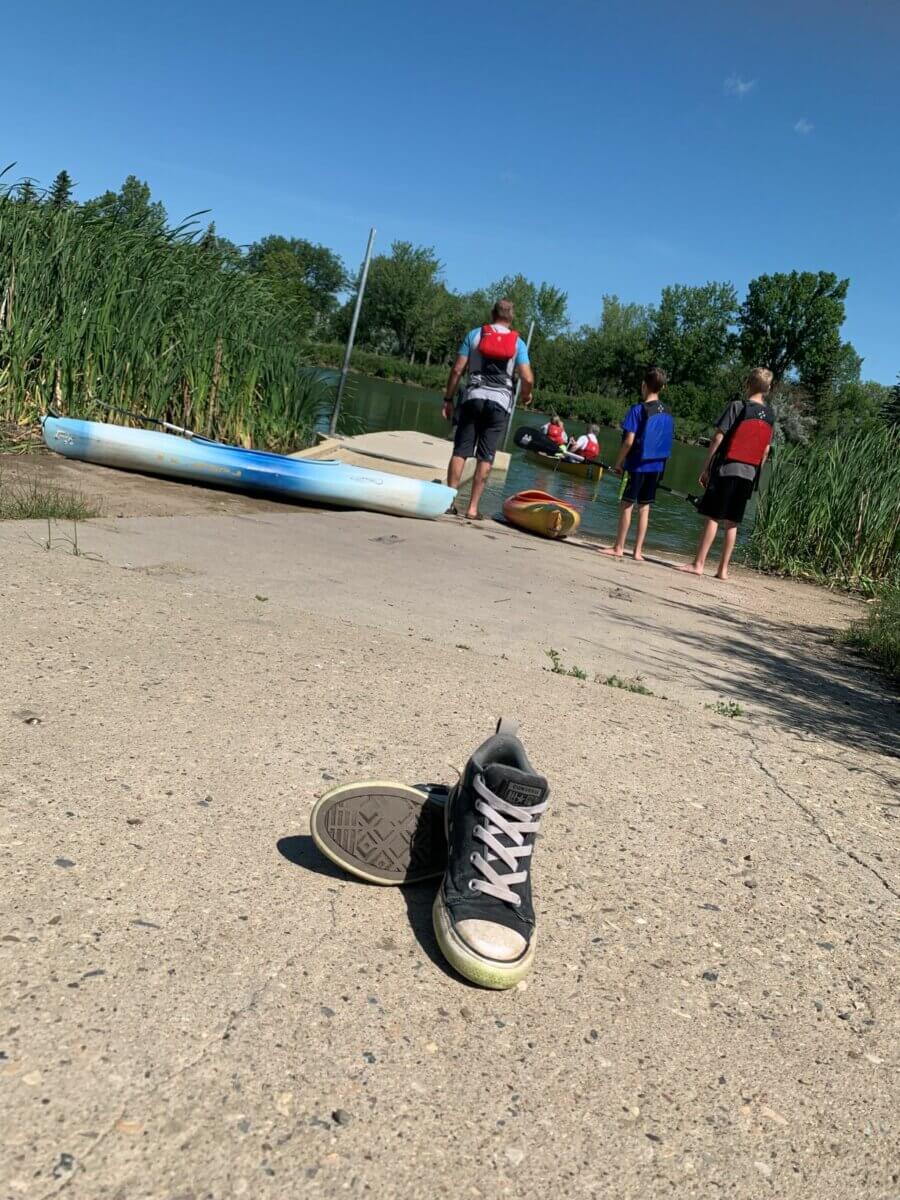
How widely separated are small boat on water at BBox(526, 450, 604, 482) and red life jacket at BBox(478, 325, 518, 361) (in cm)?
1290

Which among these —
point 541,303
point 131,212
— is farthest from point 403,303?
point 131,212

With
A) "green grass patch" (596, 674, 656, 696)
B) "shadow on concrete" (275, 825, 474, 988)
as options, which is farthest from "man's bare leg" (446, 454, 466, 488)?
"shadow on concrete" (275, 825, 474, 988)

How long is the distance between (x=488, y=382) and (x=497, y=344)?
379 millimetres

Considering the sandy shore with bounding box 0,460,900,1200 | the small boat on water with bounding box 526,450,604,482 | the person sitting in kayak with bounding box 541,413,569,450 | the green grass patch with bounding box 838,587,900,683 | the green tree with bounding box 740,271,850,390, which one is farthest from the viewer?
the green tree with bounding box 740,271,850,390

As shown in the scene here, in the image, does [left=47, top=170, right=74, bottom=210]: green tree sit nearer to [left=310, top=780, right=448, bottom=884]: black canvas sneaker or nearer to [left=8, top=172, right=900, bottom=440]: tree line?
[left=310, top=780, right=448, bottom=884]: black canvas sneaker

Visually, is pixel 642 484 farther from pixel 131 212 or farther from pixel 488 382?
pixel 131 212

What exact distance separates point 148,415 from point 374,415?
21.9 metres

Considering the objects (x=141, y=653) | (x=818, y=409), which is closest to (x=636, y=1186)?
(x=141, y=653)

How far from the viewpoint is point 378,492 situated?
9.45 m

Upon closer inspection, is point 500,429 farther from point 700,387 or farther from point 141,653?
point 700,387

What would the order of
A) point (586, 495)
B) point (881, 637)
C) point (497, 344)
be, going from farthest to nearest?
point (586, 495) < point (497, 344) < point (881, 637)

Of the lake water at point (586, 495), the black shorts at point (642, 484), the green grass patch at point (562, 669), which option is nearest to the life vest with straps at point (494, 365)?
the black shorts at point (642, 484)

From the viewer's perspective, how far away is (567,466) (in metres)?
23.8

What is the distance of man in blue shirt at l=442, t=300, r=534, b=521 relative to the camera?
9.51 metres
